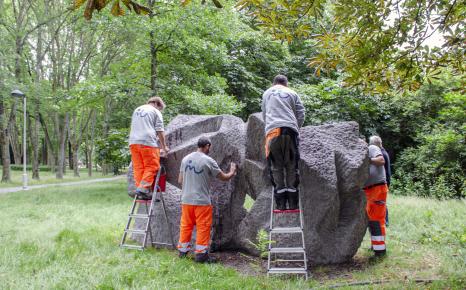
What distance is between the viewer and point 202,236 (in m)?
5.63

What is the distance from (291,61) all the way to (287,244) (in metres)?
14.8

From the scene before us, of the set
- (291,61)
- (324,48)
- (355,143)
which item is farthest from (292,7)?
(291,61)

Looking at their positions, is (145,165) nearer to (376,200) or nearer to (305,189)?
(305,189)

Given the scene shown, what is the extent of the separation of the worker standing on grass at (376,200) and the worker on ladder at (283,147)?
173cm

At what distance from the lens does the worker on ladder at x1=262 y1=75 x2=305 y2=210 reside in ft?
17.1

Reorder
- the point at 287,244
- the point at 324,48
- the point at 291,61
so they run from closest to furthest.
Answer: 1. the point at 324,48
2. the point at 287,244
3. the point at 291,61

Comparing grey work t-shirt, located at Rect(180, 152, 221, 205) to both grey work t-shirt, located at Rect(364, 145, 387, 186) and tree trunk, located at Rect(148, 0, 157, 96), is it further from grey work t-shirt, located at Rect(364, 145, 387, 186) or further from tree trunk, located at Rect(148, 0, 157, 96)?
tree trunk, located at Rect(148, 0, 157, 96)

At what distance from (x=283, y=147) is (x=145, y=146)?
2375 millimetres

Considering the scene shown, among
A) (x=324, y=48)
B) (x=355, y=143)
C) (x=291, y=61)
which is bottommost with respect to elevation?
(x=355, y=143)

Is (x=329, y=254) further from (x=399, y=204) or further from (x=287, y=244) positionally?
(x=399, y=204)

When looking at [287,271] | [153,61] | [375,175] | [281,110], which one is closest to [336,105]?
[153,61]

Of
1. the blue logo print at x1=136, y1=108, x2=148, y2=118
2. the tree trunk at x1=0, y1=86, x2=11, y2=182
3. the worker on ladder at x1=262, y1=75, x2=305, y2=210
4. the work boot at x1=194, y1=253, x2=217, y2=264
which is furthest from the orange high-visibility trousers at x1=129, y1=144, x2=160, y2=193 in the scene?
the tree trunk at x1=0, y1=86, x2=11, y2=182

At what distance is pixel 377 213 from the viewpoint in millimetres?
6301

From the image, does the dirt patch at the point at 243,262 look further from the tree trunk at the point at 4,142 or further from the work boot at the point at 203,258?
the tree trunk at the point at 4,142
